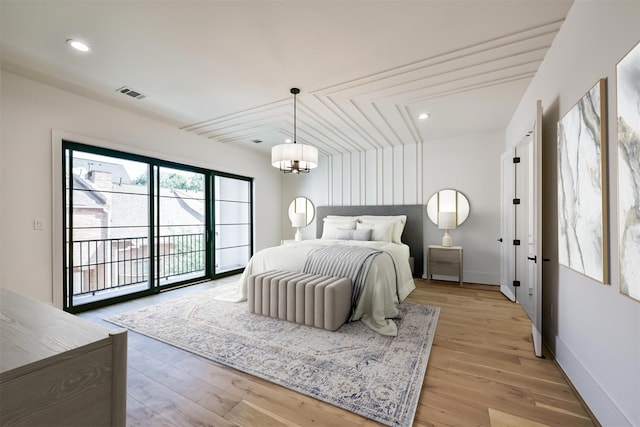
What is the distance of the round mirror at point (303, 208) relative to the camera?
640 centimetres

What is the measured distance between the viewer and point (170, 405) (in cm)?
166

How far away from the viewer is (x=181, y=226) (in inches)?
193

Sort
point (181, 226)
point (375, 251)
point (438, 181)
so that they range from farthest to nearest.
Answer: point (438, 181)
point (181, 226)
point (375, 251)

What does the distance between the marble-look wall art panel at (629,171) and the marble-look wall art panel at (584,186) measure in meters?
0.17

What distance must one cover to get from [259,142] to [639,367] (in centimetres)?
532

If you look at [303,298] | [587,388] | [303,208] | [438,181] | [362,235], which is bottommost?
[587,388]

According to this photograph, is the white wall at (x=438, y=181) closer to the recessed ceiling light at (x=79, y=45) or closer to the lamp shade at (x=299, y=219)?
the lamp shade at (x=299, y=219)

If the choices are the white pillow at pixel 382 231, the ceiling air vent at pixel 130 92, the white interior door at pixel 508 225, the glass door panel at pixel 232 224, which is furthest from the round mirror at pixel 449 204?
the ceiling air vent at pixel 130 92

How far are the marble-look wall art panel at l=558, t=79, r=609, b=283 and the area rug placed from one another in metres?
1.30

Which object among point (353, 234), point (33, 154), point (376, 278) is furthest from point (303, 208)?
point (33, 154)

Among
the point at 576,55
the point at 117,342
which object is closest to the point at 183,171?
the point at 117,342

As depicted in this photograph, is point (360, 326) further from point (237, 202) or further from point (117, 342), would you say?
point (237, 202)

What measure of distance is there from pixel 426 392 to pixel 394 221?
324cm

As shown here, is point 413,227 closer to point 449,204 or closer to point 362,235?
point 449,204
